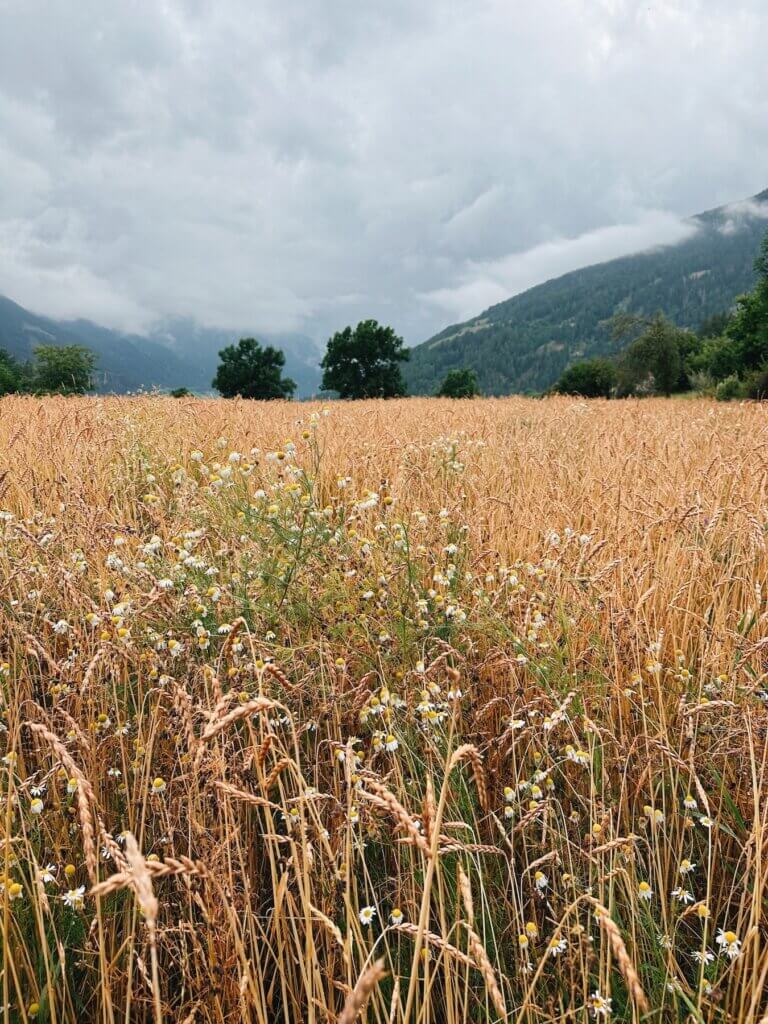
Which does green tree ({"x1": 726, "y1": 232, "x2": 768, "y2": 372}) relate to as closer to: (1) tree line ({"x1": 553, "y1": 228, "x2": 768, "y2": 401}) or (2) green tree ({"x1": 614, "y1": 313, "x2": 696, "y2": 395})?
(1) tree line ({"x1": 553, "y1": 228, "x2": 768, "y2": 401})

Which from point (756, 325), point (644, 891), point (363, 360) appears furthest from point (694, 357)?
point (644, 891)

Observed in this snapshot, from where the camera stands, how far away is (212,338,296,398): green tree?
53.6 metres

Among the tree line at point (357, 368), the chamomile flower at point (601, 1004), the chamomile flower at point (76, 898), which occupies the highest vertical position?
the tree line at point (357, 368)

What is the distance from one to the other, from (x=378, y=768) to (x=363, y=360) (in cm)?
5254

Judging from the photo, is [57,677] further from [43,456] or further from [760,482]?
[760,482]

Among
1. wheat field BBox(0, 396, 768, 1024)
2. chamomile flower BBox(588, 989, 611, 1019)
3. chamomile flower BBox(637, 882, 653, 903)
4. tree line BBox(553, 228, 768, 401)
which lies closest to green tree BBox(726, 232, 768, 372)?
tree line BBox(553, 228, 768, 401)

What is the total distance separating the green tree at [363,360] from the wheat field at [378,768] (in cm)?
5010

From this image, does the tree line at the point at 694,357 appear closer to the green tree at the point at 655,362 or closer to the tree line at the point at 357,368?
the green tree at the point at 655,362

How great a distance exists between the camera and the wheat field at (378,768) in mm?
1260

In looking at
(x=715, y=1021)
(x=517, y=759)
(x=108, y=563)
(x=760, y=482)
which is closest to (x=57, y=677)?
(x=108, y=563)

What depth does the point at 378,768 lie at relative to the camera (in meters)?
1.87

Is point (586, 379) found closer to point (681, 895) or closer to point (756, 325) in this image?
point (756, 325)

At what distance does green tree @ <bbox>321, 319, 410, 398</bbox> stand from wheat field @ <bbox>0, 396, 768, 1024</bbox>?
164 ft

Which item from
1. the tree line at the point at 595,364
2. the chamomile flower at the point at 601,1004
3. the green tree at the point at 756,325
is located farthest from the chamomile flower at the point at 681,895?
the green tree at the point at 756,325
